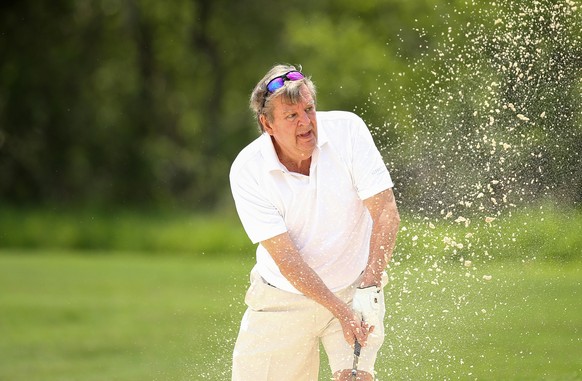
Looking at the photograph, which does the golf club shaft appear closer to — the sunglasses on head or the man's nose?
the man's nose

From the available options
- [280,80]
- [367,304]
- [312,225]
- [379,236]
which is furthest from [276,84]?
[367,304]

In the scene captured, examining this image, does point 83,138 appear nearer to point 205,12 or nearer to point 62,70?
point 62,70

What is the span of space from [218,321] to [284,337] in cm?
643

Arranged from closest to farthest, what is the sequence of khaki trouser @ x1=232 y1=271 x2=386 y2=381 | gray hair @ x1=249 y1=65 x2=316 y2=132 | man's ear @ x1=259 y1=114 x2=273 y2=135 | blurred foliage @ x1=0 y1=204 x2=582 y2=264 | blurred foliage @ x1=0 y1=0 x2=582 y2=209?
gray hair @ x1=249 y1=65 x2=316 y2=132 → man's ear @ x1=259 y1=114 x2=273 y2=135 → khaki trouser @ x1=232 y1=271 x2=386 y2=381 → blurred foliage @ x1=0 y1=204 x2=582 y2=264 → blurred foliage @ x1=0 y1=0 x2=582 y2=209

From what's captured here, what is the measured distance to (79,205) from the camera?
73.6 feet

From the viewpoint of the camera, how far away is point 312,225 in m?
4.45

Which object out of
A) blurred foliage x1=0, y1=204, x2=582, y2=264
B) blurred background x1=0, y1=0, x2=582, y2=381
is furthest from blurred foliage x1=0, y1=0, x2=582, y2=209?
blurred foliage x1=0, y1=204, x2=582, y2=264

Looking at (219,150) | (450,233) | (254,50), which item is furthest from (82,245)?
(450,233)

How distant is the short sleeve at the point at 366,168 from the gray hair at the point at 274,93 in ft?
0.80

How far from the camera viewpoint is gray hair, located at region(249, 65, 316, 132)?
4.32 meters

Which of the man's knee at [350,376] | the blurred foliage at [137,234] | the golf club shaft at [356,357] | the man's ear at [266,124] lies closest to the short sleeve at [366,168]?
the man's ear at [266,124]

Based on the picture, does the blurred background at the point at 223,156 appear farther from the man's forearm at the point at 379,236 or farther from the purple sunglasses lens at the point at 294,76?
the purple sunglasses lens at the point at 294,76

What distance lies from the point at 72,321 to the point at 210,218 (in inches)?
310

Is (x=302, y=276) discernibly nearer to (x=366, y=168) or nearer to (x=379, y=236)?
(x=379, y=236)
